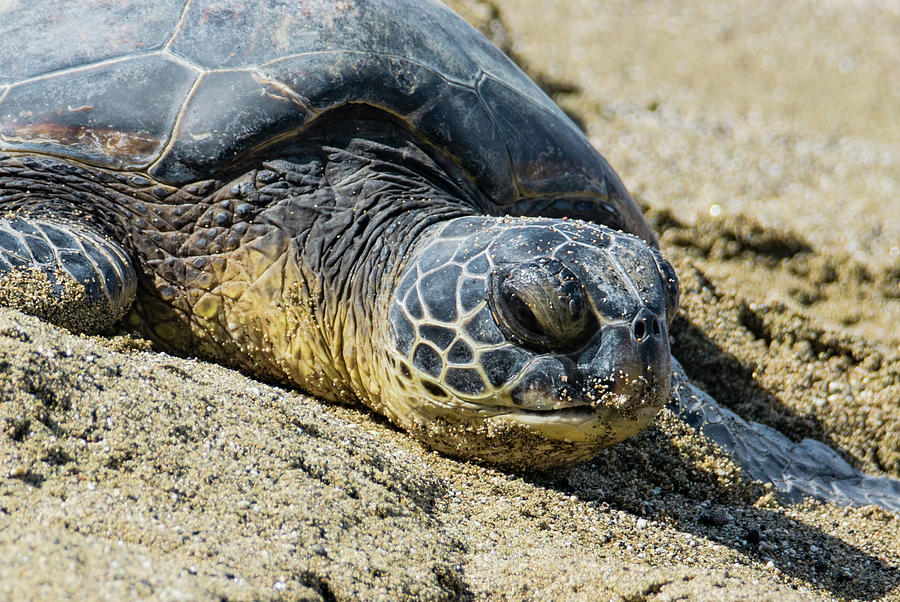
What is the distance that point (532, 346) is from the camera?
2002mm

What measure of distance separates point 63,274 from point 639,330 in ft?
4.74

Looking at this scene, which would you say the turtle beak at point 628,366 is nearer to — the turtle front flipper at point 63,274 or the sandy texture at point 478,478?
the sandy texture at point 478,478

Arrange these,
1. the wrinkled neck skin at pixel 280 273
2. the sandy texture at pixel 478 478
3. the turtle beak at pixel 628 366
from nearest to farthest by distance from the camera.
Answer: the sandy texture at pixel 478 478 < the turtle beak at pixel 628 366 < the wrinkled neck skin at pixel 280 273

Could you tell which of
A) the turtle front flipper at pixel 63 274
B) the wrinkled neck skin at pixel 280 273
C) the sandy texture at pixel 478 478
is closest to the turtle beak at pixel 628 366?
the sandy texture at pixel 478 478

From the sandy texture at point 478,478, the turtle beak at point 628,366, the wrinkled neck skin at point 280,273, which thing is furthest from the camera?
the wrinkled neck skin at point 280,273

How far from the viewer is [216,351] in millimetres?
2418

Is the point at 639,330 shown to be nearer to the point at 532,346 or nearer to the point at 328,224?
the point at 532,346

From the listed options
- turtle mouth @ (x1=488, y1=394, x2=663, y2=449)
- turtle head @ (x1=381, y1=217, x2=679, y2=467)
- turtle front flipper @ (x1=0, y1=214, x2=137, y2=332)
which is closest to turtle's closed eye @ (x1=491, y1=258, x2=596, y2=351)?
turtle head @ (x1=381, y1=217, x2=679, y2=467)

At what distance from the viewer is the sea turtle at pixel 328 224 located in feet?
6.57

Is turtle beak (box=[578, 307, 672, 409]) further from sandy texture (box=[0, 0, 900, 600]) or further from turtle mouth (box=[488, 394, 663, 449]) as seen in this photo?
sandy texture (box=[0, 0, 900, 600])

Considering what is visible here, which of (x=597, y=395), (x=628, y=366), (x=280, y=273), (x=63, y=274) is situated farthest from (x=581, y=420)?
(x=63, y=274)

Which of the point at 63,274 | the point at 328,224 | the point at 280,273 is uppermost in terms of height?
the point at 328,224

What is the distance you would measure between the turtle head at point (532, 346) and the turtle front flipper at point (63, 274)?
0.75 metres

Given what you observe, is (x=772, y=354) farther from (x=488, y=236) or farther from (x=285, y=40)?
(x=285, y=40)
